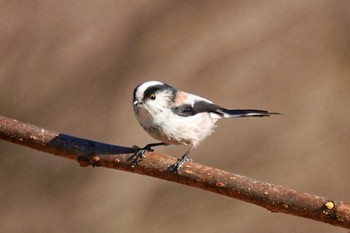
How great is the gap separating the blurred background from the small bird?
193 centimetres

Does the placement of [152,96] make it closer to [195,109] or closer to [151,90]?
[151,90]

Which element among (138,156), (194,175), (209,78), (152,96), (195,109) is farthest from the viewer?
(209,78)

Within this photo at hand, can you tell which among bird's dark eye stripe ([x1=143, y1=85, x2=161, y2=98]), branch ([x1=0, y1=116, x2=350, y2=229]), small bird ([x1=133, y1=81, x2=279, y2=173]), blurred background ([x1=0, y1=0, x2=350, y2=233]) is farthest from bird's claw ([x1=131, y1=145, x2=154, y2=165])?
blurred background ([x1=0, y1=0, x2=350, y2=233])

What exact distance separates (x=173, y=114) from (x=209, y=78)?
219 centimetres

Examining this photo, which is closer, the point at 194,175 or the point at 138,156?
the point at 194,175

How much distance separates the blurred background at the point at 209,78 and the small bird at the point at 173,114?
193cm

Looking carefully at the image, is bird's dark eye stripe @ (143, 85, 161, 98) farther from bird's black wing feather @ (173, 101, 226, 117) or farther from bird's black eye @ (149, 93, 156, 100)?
bird's black wing feather @ (173, 101, 226, 117)

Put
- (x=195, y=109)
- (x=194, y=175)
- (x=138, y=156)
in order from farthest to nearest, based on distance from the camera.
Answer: (x=195, y=109) → (x=138, y=156) → (x=194, y=175)

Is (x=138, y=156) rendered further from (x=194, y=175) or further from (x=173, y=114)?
(x=173, y=114)

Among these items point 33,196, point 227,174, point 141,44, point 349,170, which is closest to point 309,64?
point 349,170

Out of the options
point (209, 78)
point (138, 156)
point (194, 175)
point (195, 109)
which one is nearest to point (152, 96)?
point (195, 109)

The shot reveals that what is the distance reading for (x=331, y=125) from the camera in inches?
229

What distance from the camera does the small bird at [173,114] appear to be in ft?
11.7

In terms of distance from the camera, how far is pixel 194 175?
10.0 feet
